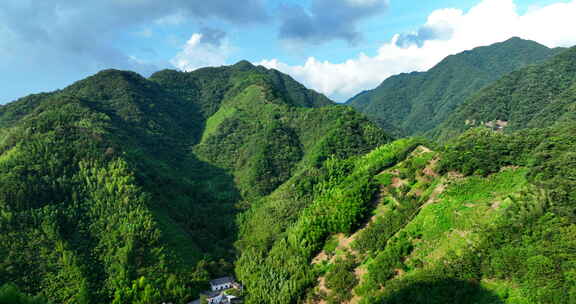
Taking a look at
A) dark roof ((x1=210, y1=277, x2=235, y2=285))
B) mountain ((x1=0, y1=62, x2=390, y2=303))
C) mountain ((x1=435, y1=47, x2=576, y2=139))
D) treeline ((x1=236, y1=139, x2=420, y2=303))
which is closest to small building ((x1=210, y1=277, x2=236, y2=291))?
dark roof ((x1=210, y1=277, x2=235, y2=285))

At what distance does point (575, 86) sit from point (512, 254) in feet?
493

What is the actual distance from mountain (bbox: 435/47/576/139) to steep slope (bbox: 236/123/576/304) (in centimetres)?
10866

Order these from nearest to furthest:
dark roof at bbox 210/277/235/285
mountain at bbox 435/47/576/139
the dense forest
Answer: the dense forest, dark roof at bbox 210/277/235/285, mountain at bbox 435/47/576/139

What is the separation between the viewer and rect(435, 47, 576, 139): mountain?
14262 centimetres

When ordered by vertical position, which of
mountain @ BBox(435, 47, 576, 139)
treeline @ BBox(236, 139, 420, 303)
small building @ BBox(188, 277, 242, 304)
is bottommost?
small building @ BBox(188, 277, 242, 304)

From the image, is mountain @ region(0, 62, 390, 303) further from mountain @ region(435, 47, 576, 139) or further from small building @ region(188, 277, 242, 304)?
mountain @ region(435, 47, 576, 139)

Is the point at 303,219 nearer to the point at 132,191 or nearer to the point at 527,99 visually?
the point at 132,191

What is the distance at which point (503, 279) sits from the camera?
37.1 metres

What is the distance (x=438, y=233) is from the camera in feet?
155

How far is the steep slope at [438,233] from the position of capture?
36688 mm

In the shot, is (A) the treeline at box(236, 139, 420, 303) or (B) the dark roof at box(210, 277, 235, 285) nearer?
(A) the treeline at box(236, 139, 420, 303)

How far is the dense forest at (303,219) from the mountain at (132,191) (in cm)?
40

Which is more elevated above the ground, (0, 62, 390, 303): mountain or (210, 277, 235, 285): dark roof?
(0, 62, 390, 303): mountain

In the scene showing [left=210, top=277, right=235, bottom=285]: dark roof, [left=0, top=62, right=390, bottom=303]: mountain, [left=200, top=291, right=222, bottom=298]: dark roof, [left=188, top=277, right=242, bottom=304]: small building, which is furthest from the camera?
[left=210, top=277, right=235, bottom=285]: dark roof
